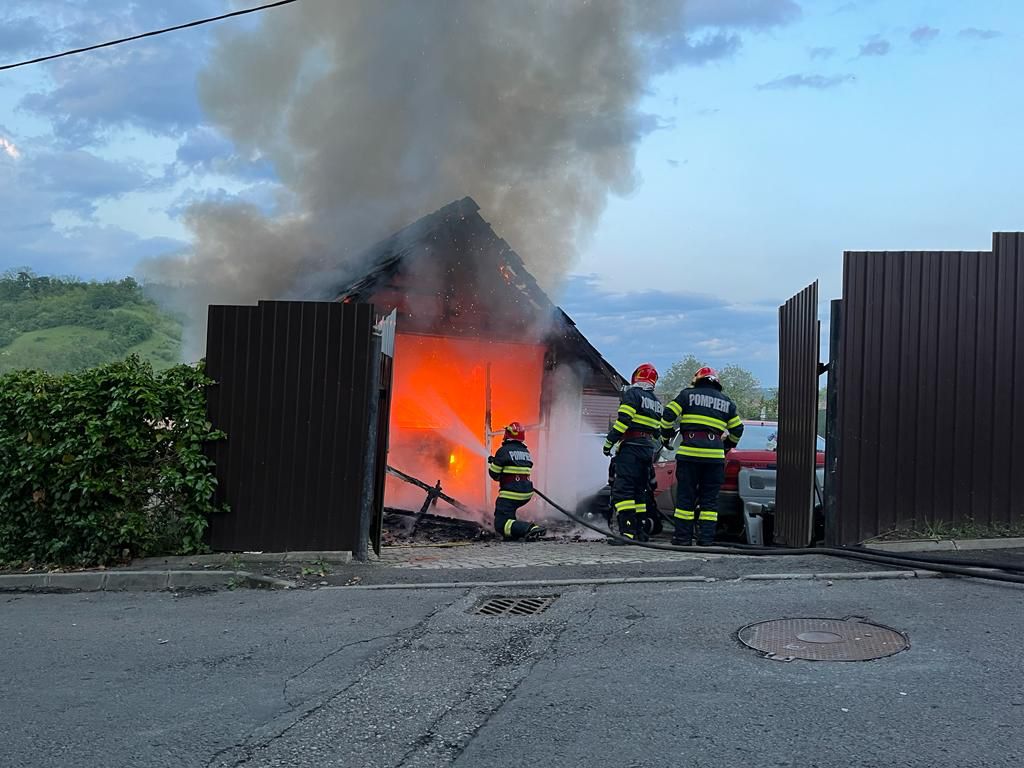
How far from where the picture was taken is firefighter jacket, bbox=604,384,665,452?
8.36m

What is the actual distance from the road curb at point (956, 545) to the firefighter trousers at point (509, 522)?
13.3 feet

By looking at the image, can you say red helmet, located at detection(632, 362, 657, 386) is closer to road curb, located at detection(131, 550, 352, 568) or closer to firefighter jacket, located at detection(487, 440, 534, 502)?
firefighter jacket, located at detection(487, 440, 534, 502)

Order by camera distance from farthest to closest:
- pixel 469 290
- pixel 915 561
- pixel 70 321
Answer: pixel 70 321 < pixel 469 290 < pixel 915 561

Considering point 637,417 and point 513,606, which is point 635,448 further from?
point 513,606

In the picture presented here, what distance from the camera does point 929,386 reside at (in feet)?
21.2

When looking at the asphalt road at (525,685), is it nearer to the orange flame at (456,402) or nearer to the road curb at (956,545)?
the road curb at (956,545)

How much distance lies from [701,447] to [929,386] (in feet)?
6.80

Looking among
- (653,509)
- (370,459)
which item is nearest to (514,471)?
(653,509)

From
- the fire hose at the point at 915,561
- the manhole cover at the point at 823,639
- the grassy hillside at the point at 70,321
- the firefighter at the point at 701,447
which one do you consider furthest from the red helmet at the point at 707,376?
the grassy hillside at the point at 70,321

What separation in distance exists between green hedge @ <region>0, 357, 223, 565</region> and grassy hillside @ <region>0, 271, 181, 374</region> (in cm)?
2352

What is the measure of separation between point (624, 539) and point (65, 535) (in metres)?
5.10

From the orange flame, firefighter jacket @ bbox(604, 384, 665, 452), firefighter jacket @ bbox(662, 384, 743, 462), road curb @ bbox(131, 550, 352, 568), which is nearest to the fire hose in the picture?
firefighter jacket @ bbox(662, 384, 743, 462)

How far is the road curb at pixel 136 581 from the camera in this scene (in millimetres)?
6305

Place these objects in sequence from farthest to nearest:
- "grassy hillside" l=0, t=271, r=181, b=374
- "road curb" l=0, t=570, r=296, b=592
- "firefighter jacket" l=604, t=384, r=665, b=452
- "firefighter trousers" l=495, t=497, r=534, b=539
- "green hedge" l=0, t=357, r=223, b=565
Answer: "grassy hillside" l=0, t=271, r=181, b=374 → "firefighter trousers" l=495, t=497, r=534, b=539 → "firefighter jacket" l=604, t=384, r=665, b=452 → "green hedge" l=0, t=357, r=223, b=565 → "road curb" l=0, t=570, r=296, b=592
